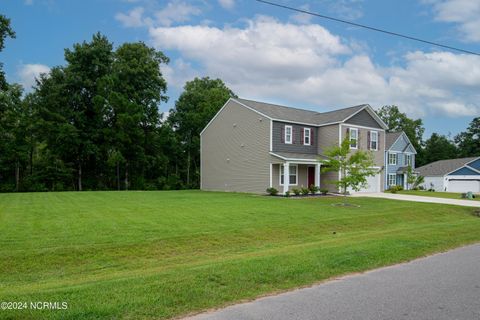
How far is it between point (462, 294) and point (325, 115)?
2769 cm

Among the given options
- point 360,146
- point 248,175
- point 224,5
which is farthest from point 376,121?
point 224,5

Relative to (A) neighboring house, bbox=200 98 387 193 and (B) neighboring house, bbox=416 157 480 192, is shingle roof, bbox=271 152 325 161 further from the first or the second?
(B) neighboring house, bbox=416 157 480 192

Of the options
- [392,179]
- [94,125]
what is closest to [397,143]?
[392,179]

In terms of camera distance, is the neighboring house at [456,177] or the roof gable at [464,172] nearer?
the neighboring house at [456,177]

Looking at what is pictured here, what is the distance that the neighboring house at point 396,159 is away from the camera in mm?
42997

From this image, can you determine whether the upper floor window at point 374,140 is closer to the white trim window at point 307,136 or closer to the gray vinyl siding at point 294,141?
the gray vinyl siding at point 294,141

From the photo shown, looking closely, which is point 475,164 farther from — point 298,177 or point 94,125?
point 94,125

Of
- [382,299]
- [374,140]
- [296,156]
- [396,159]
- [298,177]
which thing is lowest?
[382,299]

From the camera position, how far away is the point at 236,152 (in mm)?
29766

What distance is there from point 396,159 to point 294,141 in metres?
21.9

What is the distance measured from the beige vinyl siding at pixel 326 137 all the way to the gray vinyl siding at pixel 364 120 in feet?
4.63

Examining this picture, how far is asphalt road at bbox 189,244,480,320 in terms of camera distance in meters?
4.39

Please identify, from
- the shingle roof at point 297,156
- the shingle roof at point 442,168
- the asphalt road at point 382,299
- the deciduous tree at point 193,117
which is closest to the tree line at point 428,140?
the shingle roof at point 442,168

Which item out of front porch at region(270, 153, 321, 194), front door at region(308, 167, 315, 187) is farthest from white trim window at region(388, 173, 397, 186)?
front porch at region(270, 153, 321, 194)
